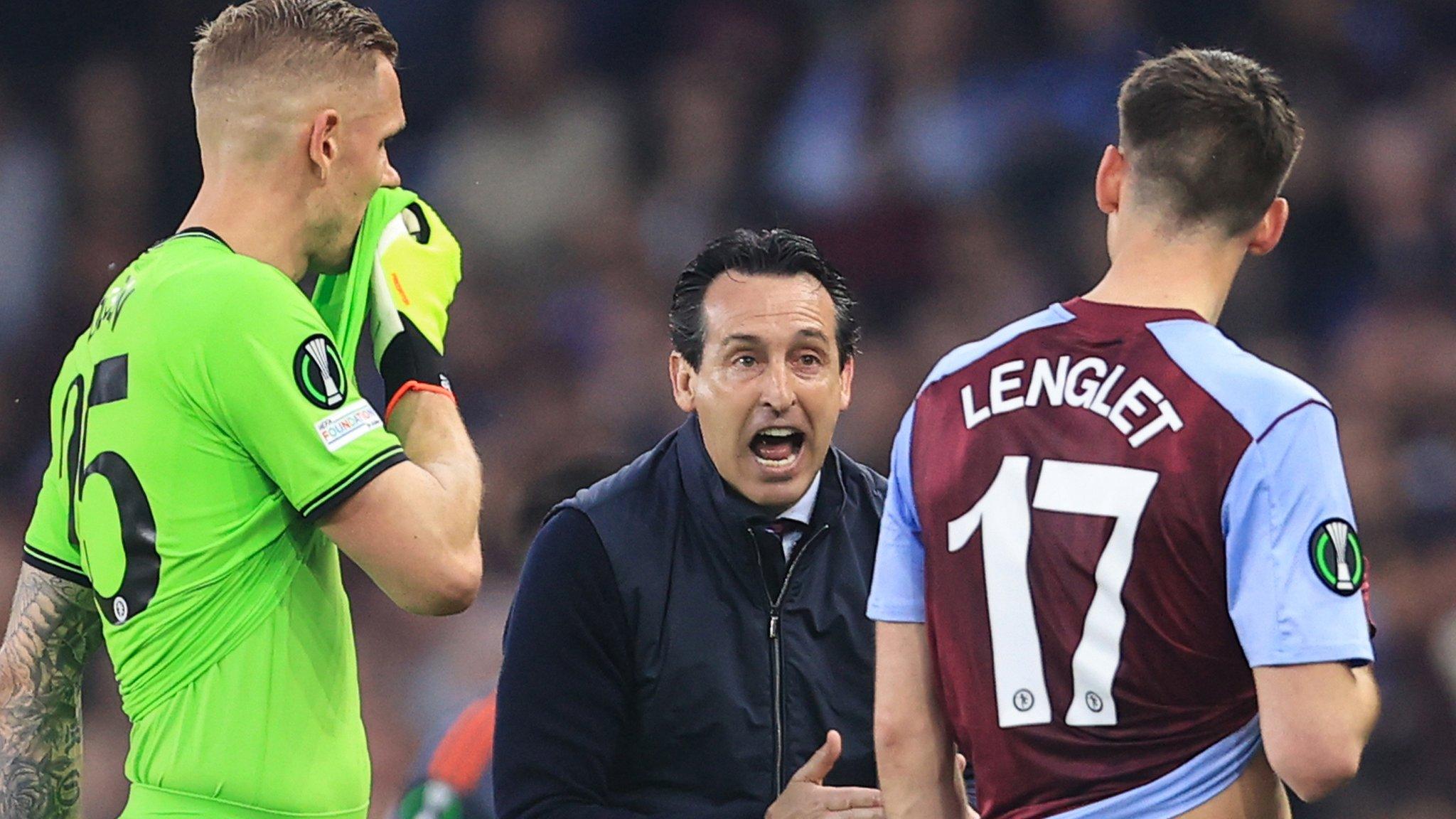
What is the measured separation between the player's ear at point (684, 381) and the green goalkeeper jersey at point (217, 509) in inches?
29.1

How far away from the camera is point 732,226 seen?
7.52 metres

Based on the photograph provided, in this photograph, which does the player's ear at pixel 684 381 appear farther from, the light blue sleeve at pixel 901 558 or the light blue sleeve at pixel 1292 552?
the light blue sleeve at pixel 1292 552

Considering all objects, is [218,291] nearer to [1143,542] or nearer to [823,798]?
[823,798]

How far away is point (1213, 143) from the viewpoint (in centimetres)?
236


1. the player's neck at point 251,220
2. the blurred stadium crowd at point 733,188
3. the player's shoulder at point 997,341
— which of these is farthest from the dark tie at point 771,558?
the blurred stadium crowd at point 733,188

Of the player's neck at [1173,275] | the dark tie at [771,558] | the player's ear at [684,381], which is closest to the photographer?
the player's neck at [1173,275]

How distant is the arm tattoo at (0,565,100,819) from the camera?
2830 millimetres

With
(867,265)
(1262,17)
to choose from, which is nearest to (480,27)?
(867,265)

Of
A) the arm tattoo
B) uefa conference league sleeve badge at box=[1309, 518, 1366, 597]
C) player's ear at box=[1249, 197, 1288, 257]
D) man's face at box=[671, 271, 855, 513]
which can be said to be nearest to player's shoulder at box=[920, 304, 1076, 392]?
player's ear at box=[1249, 197, 1288, 257]

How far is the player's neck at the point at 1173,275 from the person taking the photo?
2346mm

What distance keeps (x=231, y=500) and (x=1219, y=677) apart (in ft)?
4.60

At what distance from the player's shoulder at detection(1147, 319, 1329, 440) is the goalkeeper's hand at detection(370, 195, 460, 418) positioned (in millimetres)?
1149

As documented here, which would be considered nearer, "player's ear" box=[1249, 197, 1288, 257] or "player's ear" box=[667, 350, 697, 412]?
"player's ear" box=[1249, 197, 1288, 257]

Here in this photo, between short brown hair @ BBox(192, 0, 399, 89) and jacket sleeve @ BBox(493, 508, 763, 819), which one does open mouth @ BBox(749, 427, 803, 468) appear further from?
short brown hair @ BBox(192, 0, 399, 89)
